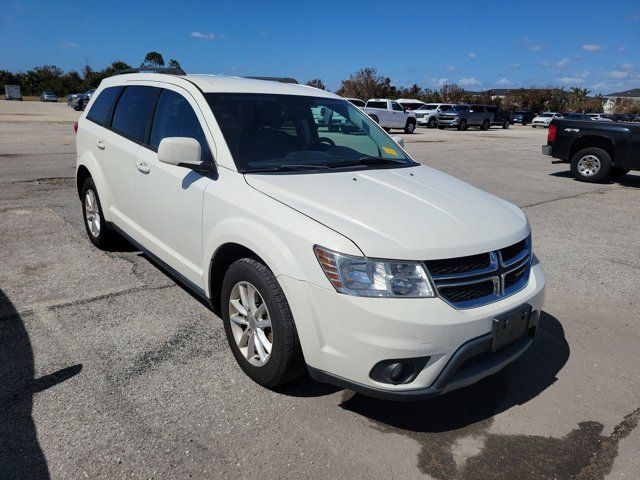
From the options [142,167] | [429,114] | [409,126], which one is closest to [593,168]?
[142,167]

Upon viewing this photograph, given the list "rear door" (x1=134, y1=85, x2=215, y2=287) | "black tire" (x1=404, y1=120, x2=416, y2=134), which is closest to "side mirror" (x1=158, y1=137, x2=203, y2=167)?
"rear door" (x1=134, y1=85, x2=215, y2=287)

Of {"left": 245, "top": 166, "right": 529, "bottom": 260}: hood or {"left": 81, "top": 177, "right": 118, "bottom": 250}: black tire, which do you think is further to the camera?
{"left": 81, "top": 177, "right": 118, "bottom": 250}: black tire

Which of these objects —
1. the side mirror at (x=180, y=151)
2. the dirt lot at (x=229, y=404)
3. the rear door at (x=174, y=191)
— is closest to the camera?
the dirt lot at (x=229, y=404)

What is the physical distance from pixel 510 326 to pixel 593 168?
10967 millimetres

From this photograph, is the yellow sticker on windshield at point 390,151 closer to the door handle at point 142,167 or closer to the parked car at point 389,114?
the door handle at point 142,167

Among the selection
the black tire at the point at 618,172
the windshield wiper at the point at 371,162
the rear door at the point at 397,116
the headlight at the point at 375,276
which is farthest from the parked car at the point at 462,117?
the headlight at the point at 375,276

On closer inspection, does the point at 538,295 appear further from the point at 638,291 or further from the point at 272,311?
the point at 638,291

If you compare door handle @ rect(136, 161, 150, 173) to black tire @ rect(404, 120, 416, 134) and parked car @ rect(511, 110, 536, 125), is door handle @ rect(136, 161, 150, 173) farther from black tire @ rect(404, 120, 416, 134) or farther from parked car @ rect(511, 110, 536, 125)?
parked car @ rect(511, 110, 536, 125)

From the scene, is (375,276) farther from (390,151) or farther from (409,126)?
(409,126)

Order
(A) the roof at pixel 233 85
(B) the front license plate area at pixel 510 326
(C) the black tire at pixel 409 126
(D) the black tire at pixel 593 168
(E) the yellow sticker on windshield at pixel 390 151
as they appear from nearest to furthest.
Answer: (B) the front license plate area at pixel 510 326
(A) the roof at pixel 233 85
(E) the yellow sticker on windshield at pixel 390 151
(D) the black tire at pixel 593 168
(C) the black tire at pixel 409 126

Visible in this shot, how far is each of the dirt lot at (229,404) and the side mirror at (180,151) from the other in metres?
1.29

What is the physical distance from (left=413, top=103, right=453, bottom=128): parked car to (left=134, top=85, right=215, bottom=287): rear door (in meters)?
34.7

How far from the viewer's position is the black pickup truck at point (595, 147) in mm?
11023

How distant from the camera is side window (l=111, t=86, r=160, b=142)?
4238 millimetres
